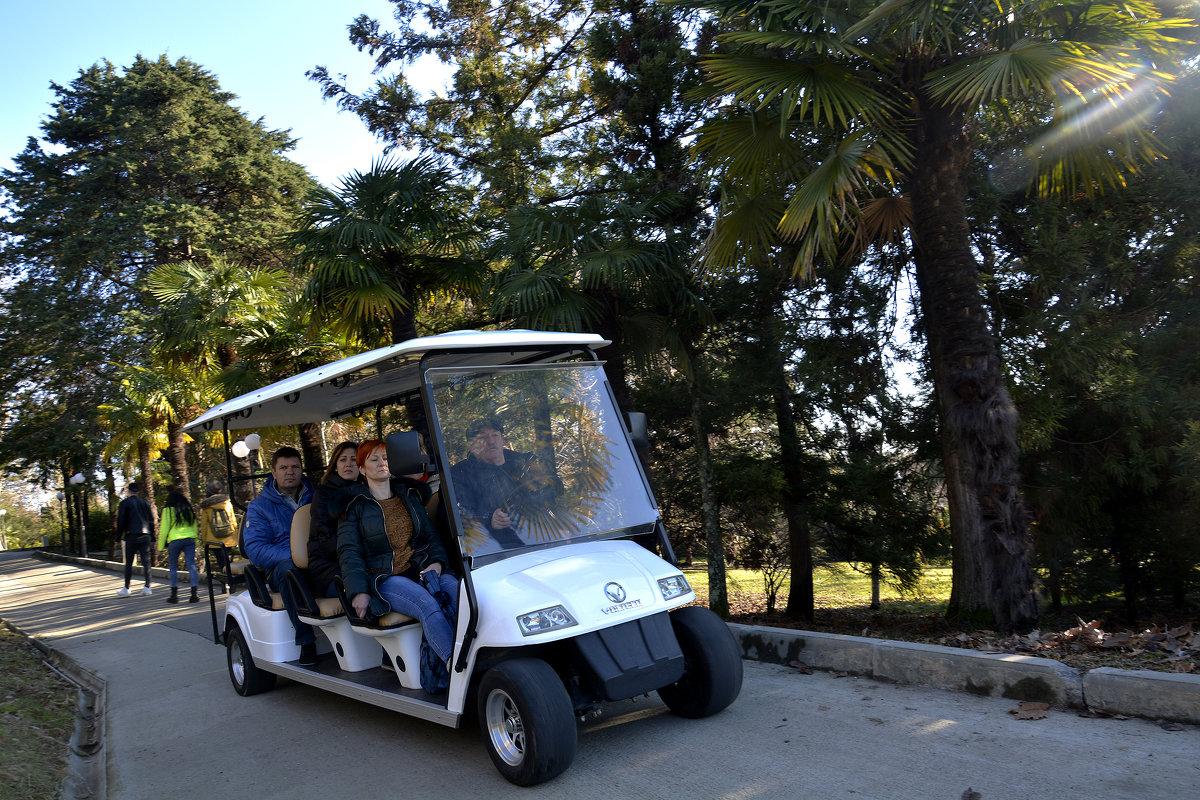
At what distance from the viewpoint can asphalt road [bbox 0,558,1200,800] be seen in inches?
153

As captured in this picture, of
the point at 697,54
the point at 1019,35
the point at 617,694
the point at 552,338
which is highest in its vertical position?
the point at 697,54

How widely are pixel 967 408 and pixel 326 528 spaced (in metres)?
5.33

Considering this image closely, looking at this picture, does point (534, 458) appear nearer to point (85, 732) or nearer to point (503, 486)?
point (503, 486)

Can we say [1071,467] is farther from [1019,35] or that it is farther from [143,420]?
[143,420]

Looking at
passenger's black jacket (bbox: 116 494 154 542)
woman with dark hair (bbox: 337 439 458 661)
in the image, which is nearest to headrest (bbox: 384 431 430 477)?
woman with dark hair (bbox: 337 439 458 661)

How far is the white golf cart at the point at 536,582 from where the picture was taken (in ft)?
14.3

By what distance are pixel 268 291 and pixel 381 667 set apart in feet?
38.4

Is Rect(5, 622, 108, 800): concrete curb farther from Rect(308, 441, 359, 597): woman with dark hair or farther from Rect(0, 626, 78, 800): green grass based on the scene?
Rect(308, 441, 359, 597): woman with dark hair

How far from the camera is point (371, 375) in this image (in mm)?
6203

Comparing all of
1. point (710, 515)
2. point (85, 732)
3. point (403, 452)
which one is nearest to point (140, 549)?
point (85, 732)

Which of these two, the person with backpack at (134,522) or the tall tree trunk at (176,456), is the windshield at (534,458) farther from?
the tall tree trunk at (176,456)

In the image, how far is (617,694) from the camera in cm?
435

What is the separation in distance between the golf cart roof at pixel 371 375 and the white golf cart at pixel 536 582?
0.07 feet

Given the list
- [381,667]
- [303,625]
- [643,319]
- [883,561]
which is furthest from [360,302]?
[883,561]
